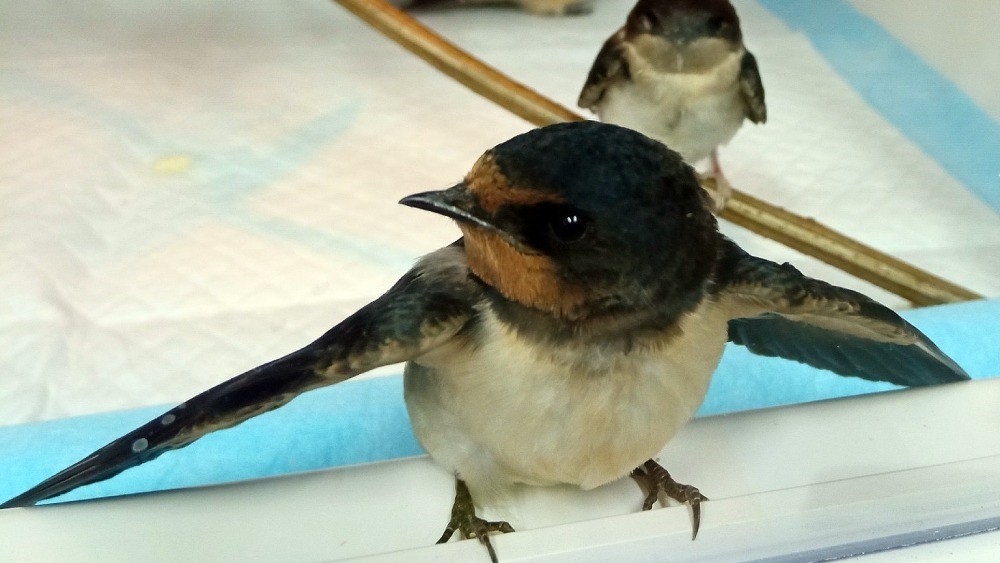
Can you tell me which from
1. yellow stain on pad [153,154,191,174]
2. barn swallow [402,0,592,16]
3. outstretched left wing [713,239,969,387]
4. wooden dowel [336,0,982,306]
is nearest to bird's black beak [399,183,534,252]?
outstretched left wing [713,239,969,387]

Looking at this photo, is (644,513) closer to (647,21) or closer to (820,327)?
(820,327)

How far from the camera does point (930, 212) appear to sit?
4.61 feet

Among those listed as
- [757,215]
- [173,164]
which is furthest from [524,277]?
[173,164]

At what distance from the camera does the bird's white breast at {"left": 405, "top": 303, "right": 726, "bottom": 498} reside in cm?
53

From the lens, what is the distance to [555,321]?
0.52 m

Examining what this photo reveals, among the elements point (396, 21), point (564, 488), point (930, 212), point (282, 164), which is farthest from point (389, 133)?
point (564, 488)

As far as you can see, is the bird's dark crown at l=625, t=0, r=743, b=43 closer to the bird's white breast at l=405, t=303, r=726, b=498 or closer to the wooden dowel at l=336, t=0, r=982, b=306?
the wooden dowel at l=336, t=0, r=982, b=306

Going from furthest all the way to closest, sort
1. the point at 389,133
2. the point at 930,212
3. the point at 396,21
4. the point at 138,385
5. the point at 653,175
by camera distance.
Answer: the point at 389,133 < the point at 930,212 < the point at 396,21 < the point at 138,385 < the point at 653,175

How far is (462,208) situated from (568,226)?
0.21 ft

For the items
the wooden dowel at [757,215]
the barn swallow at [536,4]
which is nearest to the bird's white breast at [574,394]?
the wooden dowel at [757,215]

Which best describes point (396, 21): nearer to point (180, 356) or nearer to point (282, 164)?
point (282, 164)

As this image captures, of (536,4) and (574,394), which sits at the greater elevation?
(574,394)

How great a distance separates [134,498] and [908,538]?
53cm

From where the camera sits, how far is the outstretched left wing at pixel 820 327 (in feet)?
1.91
